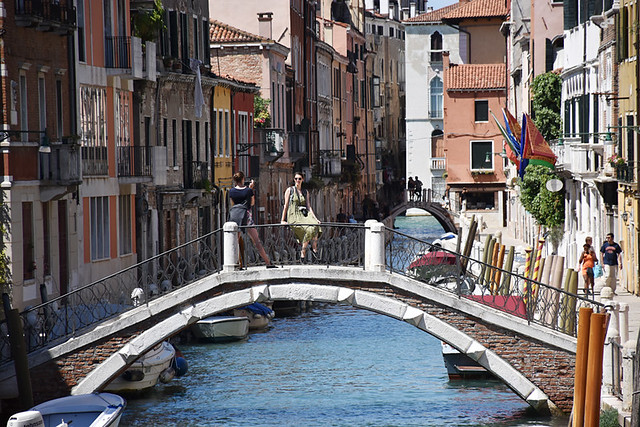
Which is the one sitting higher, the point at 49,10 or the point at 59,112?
the point at 49,10

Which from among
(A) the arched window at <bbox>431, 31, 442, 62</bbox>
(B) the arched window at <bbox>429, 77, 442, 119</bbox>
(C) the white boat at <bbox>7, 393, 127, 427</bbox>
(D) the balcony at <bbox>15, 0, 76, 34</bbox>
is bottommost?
(C) the white boat at <bbox>7, 393, 127, 427</bbox>

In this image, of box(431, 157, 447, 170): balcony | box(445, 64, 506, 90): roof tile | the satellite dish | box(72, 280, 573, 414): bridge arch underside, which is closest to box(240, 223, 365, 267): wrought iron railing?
box(72, 280, 573, 414): bridge arch underside

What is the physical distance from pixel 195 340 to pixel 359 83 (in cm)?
4469

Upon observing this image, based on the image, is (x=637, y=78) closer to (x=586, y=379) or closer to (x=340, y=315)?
(x=340, y=315)

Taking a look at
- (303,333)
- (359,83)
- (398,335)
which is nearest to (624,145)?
(398,335)

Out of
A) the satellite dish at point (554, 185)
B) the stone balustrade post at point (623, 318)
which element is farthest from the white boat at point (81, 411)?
the satellite dish at point (554, 185)

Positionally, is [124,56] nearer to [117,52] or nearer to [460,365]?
[117,52]

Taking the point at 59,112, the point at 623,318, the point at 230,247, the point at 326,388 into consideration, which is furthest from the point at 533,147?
the point at 623,318

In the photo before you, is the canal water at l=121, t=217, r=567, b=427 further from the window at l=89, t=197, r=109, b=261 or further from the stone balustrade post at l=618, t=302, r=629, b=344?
the window at l=89, t=197, r=109, b=261

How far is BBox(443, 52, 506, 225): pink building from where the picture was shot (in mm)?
54844

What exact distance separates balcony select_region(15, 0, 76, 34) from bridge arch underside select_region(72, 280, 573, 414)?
4793 mm

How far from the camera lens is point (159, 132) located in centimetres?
2834

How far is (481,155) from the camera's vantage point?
55.3 meters

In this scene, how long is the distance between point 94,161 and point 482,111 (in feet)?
111
